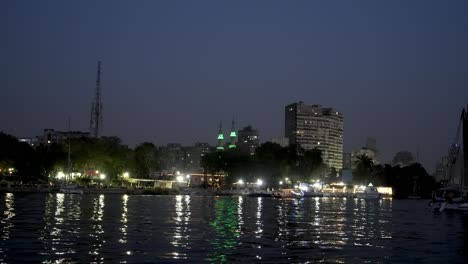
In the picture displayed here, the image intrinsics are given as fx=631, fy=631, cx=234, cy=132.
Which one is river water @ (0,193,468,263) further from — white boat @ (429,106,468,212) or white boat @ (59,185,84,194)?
white boat @ (59,185,84,194)

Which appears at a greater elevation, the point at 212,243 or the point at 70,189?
the point at 70,189

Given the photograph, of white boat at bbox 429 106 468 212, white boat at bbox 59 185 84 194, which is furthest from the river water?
white boat at bbox 59 185 84 194

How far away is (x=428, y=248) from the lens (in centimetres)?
4284

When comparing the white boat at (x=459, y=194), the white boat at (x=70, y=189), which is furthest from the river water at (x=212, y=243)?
the white boat at (x=70, y=189)

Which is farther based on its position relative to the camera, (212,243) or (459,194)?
(459,194)

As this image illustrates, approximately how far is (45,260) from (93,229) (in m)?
18.8

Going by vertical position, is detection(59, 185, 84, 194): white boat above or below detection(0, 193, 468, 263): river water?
above

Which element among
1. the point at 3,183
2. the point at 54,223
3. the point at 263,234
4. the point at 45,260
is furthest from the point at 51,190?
the point at 45,260

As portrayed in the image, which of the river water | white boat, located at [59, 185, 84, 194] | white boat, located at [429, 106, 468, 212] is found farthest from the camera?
white boat, located at [59, 185, 84, 194]

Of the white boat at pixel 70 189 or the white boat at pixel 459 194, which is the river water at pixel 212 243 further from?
the white boat at pixel 70 189

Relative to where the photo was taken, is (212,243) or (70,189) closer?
(212,243)

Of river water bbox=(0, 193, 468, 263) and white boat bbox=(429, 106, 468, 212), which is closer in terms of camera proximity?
river water bbox=(0, 193, 468, 263)

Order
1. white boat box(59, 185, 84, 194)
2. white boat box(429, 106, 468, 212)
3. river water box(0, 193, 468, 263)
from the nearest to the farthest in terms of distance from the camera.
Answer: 1. river water box(0, 193, 468, 263)
2. white boat box(429, 106, 468, 212)
3. white boat box(59, 185, 84, 194)

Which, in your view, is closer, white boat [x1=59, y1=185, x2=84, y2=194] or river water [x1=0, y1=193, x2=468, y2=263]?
river water [x1=0, y1=193, x2=468, y2=263]
